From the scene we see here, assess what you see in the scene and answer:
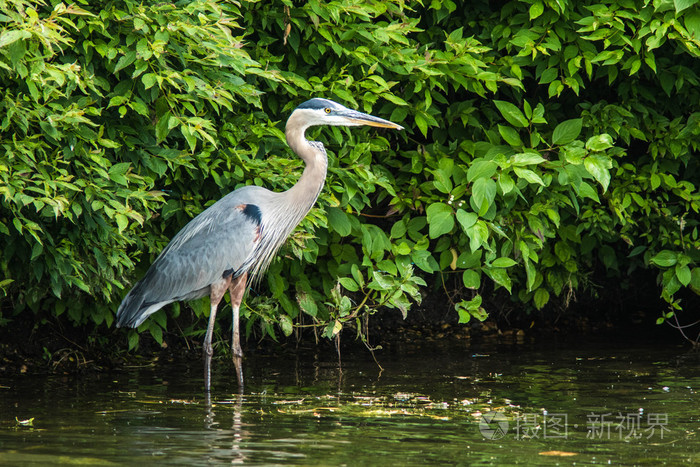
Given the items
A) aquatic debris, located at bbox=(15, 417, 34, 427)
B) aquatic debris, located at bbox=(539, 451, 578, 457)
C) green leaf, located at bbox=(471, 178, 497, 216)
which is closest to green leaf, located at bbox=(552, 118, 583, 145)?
green leaf, located at bbox=(471, 178, 497, 216)

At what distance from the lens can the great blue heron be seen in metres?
5.80

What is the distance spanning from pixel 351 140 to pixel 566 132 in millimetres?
1441

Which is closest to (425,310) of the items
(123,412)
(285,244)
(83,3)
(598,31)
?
(285,244)

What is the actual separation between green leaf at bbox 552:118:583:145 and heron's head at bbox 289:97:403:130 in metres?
1.10

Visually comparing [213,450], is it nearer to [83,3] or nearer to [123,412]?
[123,412]

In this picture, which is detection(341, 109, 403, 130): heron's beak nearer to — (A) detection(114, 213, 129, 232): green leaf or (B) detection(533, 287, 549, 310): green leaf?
(A) detection(114, 213, 129, 232): green leaf

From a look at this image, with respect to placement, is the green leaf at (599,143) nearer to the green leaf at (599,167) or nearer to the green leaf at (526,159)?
the green leaf at (599,167)

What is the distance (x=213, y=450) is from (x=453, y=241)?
305 cm

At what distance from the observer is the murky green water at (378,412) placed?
3924mm

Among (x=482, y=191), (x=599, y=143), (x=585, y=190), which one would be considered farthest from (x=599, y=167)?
(x=482, y=191)

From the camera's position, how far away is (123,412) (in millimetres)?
4957

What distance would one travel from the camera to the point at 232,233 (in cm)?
596

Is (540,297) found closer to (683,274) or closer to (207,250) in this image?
(683,274)

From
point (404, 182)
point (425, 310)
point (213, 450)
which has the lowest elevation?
point (213, 450)
